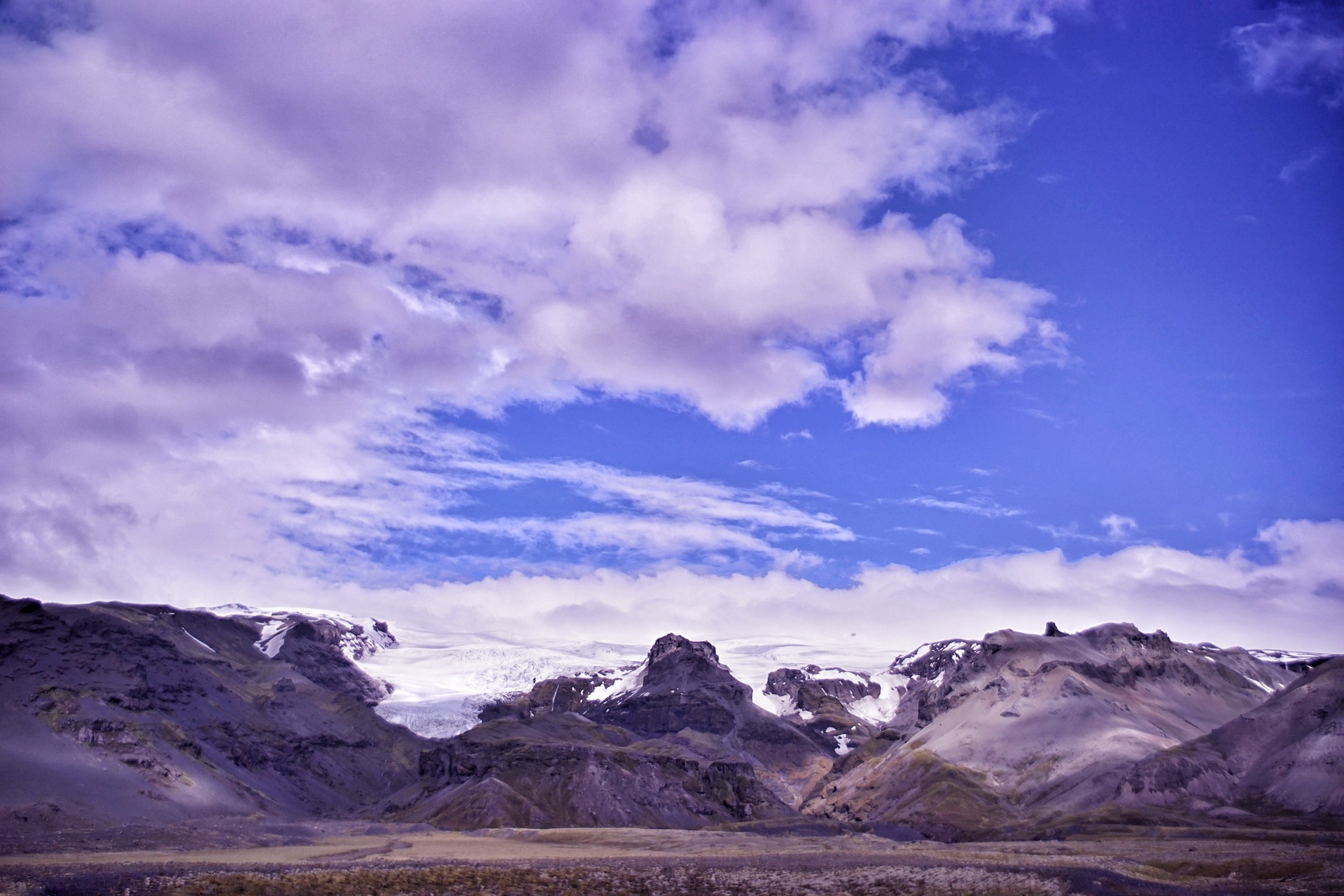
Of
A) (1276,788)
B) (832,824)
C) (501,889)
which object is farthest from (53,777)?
(1276,788)

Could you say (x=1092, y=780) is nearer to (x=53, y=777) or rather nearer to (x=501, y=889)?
(x=501, y=889)

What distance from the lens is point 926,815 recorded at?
191500mm

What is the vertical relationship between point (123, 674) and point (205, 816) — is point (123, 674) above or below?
above

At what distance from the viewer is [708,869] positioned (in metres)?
95.7

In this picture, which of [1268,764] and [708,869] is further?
[1268,764]

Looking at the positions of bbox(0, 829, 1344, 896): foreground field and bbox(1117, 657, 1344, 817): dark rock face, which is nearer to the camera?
bbox(0, 829, 1344, 896): foreground field

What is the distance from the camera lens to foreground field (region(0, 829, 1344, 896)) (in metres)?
78.6

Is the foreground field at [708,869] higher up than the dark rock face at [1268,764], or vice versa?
the dark rock face at [1268,764]

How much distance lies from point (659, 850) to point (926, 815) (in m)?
76.6

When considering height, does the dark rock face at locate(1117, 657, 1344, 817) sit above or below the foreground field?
above

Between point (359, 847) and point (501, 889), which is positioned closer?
point (501, 889)

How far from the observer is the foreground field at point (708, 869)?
78.6 m

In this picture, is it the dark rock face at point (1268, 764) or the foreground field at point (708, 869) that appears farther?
the dark rock face at point (1268, 764)

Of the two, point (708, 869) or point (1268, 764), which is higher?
point (1268, 764)
